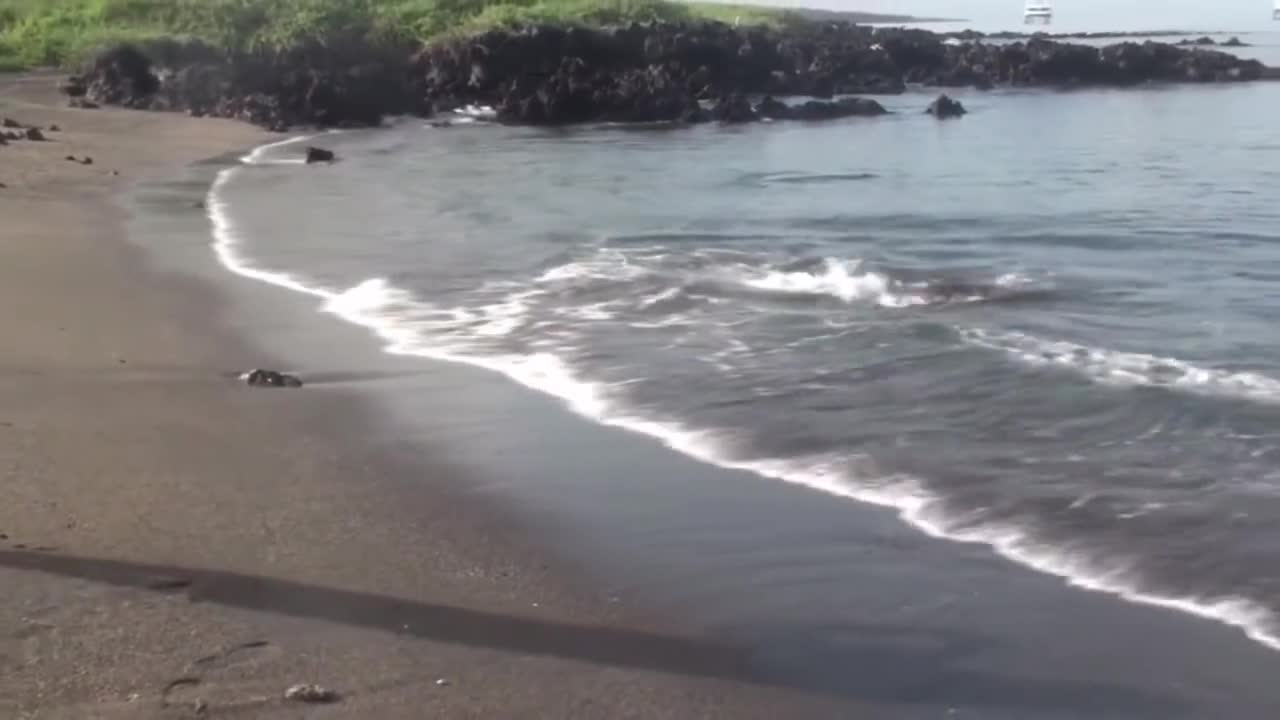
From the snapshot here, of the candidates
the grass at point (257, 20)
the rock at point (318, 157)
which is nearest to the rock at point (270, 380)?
the rock at point (318, 157)

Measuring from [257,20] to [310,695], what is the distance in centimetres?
3609

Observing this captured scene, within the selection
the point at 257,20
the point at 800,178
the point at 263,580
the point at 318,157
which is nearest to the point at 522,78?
the point at 257,20

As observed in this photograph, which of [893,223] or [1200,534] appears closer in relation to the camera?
[1200,534]

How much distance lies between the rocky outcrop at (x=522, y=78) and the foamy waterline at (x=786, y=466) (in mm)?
20926

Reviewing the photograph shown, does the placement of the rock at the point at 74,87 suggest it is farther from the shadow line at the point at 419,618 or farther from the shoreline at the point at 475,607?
the shadow line at the point at 419,618

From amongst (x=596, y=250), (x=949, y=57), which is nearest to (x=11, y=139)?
(x=596, y=250)

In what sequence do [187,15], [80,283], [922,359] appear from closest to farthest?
[922,359]
[80,283]
[187,15]

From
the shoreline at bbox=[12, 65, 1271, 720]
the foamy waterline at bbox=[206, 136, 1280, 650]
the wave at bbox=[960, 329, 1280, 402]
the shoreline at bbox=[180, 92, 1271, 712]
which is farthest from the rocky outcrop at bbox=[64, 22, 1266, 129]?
the shoreline at bbox=[180, 92, 1271, 712]

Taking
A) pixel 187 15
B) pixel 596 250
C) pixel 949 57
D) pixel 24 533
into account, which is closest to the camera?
pixel 24 533

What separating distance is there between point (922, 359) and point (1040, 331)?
139 centimetres

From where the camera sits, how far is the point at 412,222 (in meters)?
17.2

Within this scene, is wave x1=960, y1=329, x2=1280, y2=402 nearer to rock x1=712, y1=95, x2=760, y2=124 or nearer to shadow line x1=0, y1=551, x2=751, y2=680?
shadow line x1=0, y1=551, x2=751, y2=680

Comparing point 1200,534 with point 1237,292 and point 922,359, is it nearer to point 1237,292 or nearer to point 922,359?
point 922,359

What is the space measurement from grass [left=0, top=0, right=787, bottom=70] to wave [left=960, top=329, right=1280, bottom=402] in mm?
28467
